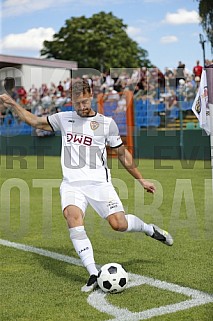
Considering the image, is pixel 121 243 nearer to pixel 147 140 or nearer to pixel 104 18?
pixel 147 140

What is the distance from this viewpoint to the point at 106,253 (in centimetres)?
649

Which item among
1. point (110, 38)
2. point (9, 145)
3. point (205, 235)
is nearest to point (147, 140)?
point (9, 145)

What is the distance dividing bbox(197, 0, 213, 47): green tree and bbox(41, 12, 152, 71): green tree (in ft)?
118

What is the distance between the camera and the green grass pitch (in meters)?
4.55

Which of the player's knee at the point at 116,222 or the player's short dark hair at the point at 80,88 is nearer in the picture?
the player's short dark hair at the point at 80,88

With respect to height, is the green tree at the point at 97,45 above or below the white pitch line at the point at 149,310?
above

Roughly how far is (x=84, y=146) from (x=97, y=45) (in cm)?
5750

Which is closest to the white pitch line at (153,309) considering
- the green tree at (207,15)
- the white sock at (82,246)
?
the white sock at (82,246)

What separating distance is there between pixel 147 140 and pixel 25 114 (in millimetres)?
14828

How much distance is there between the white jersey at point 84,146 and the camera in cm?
554

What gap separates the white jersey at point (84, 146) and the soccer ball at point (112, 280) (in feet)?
3.27

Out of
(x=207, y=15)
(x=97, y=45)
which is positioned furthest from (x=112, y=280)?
(x=97, y=45)

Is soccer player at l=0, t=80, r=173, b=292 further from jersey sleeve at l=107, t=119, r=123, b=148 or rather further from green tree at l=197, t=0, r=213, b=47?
green tree at l=197, t=0, r=213, b=47

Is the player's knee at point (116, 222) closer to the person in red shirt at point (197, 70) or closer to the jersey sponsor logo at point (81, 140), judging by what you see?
the jersey sponsor logo at point (81, 140)
